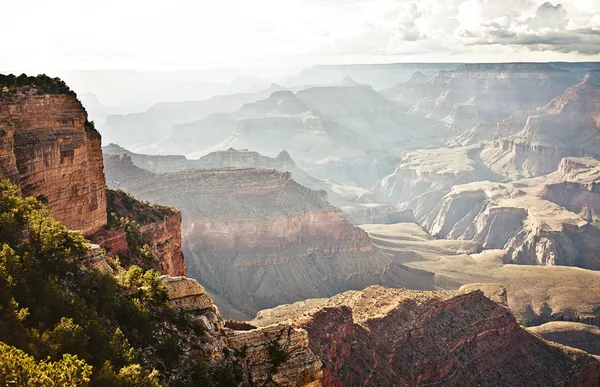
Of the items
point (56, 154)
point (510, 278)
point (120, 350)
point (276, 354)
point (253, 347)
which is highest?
point (56, 154)

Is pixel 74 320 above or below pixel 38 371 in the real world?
below

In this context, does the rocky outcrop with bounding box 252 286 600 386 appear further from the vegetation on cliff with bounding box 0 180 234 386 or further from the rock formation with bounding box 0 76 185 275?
the vegetation on cliff with bounding box 0 180 234 386

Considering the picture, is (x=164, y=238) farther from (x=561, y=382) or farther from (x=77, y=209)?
(x=561, y=382)

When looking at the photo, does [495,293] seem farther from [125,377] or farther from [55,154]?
[125,377]

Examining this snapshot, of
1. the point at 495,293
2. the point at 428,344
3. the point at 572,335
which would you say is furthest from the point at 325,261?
the point at 428,344

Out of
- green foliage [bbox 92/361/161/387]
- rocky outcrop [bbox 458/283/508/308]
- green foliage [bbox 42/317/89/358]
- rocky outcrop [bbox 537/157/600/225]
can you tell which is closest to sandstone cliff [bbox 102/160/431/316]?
A: rocky outcrop [bbox 458/283/508/308]

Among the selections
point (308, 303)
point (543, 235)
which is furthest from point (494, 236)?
A: point (308, 303)

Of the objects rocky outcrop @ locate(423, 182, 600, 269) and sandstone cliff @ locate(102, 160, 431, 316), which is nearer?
sandstone cliff @ locate(102, 160, 431, 316)
